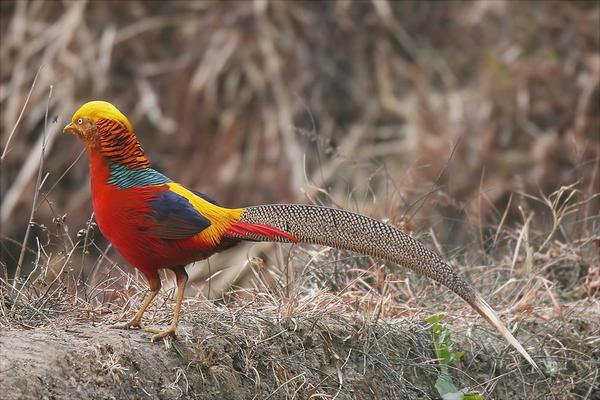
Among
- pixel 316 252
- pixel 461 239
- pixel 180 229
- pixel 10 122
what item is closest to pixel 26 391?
pixel 180 229

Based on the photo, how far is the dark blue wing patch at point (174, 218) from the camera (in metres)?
3.68

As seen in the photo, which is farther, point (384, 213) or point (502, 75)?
point (502, 75)

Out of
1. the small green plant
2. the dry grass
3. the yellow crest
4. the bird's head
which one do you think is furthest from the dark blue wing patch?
the dry grass

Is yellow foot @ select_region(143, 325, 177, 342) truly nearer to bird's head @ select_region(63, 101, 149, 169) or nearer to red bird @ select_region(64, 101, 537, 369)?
red bird @ select_region(64, 101, 537, 369)

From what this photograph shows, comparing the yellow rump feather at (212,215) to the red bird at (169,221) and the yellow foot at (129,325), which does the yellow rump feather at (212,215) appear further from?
the yellow foot at (129,325)

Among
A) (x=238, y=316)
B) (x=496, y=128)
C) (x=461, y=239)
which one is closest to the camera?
(x=238, y=316)

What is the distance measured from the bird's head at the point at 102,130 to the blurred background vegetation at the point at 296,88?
18.4ft

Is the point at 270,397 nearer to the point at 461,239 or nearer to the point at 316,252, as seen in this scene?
the point at 316,252

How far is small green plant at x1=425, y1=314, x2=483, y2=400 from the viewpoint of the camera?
4152mm

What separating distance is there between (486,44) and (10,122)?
14.0ft

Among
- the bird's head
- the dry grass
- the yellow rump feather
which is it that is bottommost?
the dry grass

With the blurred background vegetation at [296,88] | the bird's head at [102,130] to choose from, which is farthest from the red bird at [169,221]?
the blurred background vegetation at [296,88]

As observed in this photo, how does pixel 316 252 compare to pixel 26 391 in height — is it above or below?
below

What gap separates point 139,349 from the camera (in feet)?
11.7
